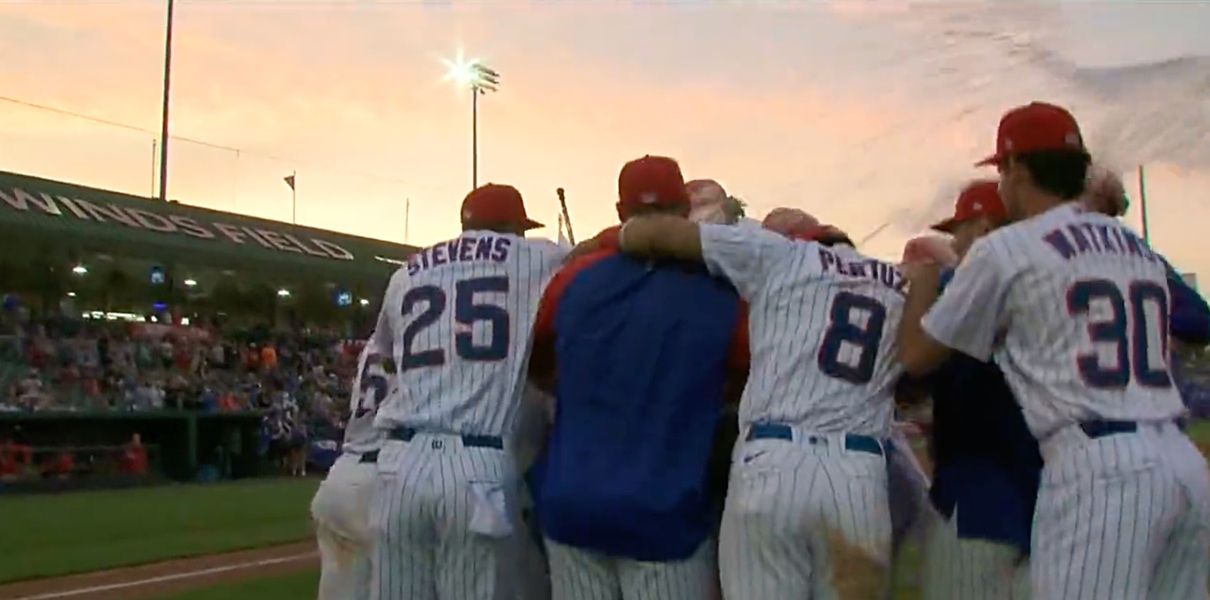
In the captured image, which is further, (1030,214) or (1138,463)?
(1030,214)

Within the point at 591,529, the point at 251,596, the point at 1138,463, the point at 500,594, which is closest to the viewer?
the point at 1138,463

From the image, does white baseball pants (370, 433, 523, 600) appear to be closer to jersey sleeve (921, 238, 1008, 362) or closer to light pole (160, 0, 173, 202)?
jersey sleeve (921, 238, 1008, 362)

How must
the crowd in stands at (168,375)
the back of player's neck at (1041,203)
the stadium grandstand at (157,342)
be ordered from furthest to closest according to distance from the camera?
the crowd in stands at (168,375), the stadium grandstand at (157,342), the back of player's neck at (1041,203)

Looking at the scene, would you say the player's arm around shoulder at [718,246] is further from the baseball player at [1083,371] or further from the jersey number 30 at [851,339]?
the baseball player at [1083,371]

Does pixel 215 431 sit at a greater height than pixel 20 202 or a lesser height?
lesser

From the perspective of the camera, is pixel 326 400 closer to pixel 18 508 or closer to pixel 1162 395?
pixel 18 508

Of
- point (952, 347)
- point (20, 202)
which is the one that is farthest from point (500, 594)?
point (20, 202)

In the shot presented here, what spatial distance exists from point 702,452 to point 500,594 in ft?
3.29

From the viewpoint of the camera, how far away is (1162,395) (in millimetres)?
3352

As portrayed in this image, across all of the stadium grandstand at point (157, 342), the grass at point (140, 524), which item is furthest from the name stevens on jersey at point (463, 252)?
the stadium grandstand at point (157, 342)

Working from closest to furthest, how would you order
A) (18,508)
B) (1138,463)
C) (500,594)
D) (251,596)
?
(1138,463), (500,594), (251,596), (18,508)

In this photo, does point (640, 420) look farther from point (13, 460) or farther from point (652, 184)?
point (13, 460)

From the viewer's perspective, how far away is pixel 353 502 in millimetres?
5559

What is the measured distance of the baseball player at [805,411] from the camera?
367cm
